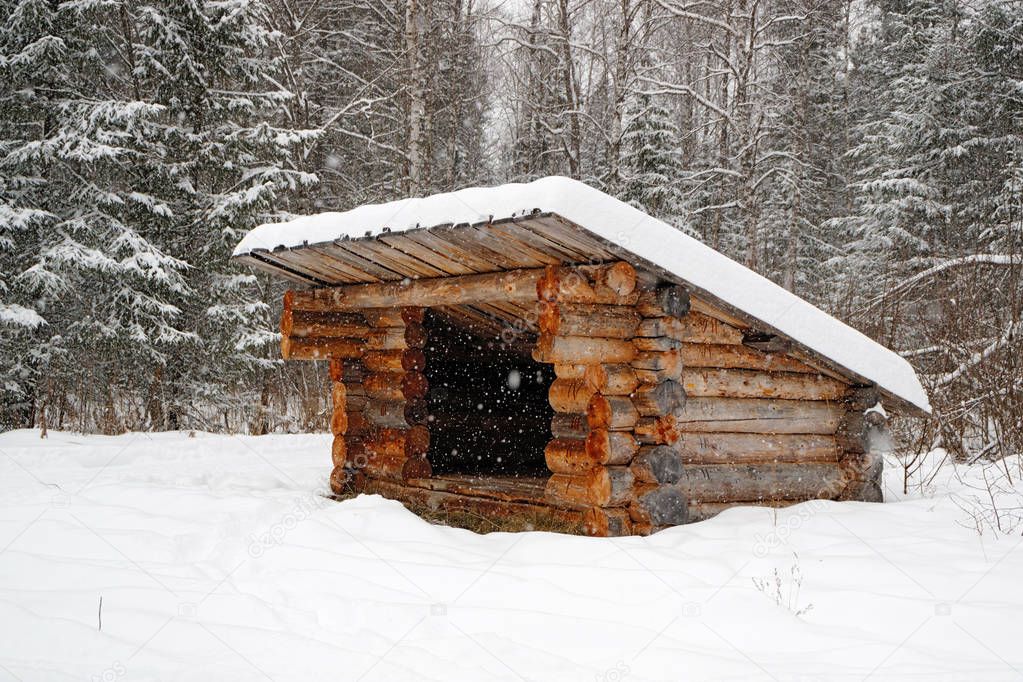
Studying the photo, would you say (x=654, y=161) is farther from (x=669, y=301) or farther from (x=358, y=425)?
(x=669, y=301)

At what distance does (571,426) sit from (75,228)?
10596 millimetres

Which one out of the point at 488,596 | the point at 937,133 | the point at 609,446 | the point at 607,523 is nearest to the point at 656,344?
the point at 609,446

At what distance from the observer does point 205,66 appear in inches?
560

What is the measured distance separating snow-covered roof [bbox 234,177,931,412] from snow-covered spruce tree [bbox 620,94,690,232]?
43.8ft

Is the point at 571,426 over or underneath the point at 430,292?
underneath

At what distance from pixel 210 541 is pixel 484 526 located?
196 centimetres

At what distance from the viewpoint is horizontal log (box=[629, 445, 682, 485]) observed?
5.40 metres

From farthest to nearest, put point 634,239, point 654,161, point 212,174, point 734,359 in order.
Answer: point 654,161 < point 212,174 < point 734,359 < point 634,239

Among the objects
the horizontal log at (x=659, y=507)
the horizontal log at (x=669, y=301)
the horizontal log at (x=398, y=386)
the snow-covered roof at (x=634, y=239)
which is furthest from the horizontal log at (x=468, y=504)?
the snow-covered roof at (x=634, y=239)

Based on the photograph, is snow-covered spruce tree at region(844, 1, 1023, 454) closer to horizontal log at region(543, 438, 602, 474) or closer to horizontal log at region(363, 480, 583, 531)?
horizontal log at region(363, 480, 583, 531)

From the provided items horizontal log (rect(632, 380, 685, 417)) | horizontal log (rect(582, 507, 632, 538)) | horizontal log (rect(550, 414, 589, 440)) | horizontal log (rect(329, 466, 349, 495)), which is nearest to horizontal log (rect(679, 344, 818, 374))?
horizontal log (rect(632, 380, 685, 417))

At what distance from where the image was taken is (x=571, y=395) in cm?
559

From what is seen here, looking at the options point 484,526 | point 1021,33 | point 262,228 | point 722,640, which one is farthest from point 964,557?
point 1021,33

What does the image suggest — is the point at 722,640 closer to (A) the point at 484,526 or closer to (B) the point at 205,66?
(A) the point at 484,526
